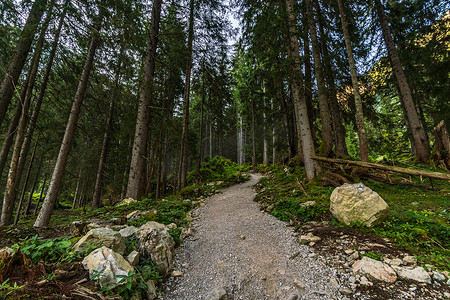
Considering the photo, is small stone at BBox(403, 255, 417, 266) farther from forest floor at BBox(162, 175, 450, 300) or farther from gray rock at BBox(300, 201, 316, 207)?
gray rock at BBox(300, 201, 316, 207)

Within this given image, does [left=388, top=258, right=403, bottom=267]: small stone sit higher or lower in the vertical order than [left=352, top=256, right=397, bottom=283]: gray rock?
higher

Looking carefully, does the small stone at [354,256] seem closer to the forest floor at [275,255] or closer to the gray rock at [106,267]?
the forest floor at [275,255]

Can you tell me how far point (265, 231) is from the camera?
13.7 feet

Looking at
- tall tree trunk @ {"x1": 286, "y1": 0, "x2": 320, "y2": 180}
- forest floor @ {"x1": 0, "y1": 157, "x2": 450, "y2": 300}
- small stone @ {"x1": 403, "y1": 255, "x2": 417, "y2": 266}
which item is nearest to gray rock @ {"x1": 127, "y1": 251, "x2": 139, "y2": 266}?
forest floor @ {"x1": 0, "y1": 157, "x2": 450, "y2": 300}

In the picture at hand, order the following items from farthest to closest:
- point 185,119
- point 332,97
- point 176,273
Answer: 1. point 185,119
2. point 332,97
3. point 176,273

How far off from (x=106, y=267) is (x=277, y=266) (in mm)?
2454

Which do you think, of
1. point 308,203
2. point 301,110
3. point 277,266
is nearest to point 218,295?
point 277,266

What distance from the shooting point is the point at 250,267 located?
286cm

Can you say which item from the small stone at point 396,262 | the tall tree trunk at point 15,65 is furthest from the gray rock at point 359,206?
the tall tree trunk at point 15,65

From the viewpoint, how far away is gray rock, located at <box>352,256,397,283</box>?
221cm

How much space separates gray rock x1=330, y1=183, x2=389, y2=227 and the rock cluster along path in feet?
3.84

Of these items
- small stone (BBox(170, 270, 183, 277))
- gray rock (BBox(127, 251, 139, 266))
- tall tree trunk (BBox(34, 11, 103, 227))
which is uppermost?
tall tree trunk (BBox(34, 11, 103, 227))

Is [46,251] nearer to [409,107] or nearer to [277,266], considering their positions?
[277,266]

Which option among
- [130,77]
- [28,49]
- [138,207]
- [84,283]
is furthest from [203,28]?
[84,283]
